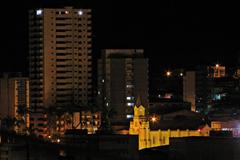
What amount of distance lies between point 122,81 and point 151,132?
9.95 meters

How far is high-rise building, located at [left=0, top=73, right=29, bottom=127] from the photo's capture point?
175 ft

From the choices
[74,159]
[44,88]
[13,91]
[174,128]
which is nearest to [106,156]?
[74,159]

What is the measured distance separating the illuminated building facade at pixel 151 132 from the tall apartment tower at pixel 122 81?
8.24 m

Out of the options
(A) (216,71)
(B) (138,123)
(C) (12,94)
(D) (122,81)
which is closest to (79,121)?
(D) (122,81)

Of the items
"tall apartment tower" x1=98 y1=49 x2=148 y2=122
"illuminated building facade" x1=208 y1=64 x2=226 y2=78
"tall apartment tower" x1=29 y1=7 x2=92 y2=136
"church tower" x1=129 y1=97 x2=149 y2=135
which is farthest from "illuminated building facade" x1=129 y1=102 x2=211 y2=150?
"illuminated building facade" x1=208 y1=64 x2=226 y2=78

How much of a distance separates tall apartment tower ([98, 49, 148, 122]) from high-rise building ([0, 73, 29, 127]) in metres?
4.61

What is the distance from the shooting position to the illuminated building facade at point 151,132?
130 feet

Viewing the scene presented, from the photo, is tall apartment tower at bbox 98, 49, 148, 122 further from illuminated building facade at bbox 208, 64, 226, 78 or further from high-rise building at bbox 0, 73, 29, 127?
illuminated building facade at bbox 208, 64, 226, 78

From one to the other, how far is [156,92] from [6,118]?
12.9 metres

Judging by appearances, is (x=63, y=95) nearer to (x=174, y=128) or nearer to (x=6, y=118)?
(x=6, y=118)

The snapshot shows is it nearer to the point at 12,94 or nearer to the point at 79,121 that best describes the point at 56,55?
the point at 79,121

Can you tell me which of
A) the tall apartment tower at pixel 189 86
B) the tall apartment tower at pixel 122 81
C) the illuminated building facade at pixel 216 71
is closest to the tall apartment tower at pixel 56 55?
the tall apartment tower at pixel 122 81

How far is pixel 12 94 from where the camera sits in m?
54.6

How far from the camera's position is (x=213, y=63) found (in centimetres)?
5956
